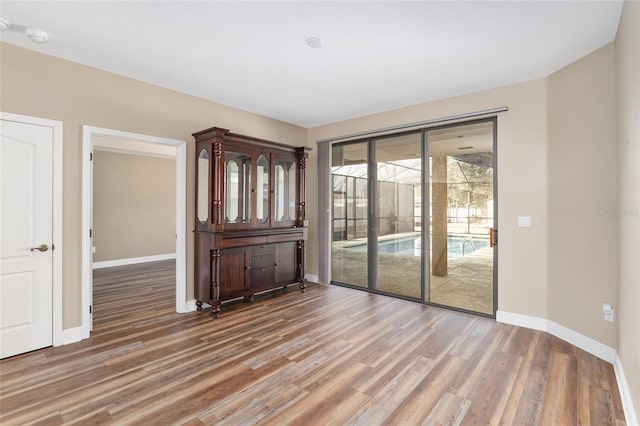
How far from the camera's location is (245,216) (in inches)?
166

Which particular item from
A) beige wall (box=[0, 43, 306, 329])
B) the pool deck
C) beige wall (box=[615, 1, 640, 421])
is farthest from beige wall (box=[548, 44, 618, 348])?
beige wall (box=[0, 43, 306, 329])

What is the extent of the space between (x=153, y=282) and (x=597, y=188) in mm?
6344

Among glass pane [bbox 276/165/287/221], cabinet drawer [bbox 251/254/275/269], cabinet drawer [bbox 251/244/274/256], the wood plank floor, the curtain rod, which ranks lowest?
the wood plank floor

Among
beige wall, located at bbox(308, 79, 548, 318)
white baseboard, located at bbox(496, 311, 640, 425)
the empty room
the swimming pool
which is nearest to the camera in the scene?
white baseboard, located at bbox(496, 311, 640, 425)

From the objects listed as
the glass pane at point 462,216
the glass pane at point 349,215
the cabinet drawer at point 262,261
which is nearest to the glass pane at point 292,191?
the cabinet drawer at point 262,261

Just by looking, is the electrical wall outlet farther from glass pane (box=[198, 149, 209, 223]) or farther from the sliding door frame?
glass pane (box=[198, 149, 209, 223])

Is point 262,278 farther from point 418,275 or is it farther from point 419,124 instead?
point 419,124

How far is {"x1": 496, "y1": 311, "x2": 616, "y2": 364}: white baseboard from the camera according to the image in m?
2.77

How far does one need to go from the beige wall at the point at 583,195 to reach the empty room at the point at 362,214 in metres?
0.02

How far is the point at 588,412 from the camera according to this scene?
205 centimetres

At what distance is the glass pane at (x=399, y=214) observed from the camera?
14.7ft

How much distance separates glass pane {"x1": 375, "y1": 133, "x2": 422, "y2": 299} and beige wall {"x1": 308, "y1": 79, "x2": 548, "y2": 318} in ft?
3.35

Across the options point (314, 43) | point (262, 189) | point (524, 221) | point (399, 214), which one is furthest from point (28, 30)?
point (524, 221)

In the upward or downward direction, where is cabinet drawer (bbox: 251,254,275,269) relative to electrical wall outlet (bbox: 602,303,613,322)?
upward
